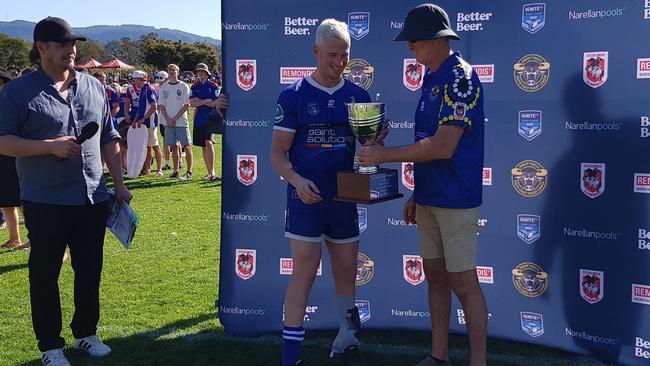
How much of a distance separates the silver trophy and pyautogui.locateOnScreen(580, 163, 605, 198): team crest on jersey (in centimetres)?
142

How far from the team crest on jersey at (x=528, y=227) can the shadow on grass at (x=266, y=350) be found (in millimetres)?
740

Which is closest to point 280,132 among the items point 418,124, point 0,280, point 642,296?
point 418,124

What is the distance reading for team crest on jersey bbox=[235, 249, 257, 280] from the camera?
14.4 ft

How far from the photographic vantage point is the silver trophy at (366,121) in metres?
3.08

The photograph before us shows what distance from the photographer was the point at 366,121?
10.2 feet

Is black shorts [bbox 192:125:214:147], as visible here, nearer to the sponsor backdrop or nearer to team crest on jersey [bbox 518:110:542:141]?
the sponsor backdrop

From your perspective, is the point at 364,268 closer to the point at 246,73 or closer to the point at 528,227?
the point at 528,227

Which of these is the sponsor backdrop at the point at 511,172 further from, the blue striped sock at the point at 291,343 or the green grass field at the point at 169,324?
the blue striped sock at the point at 291,343

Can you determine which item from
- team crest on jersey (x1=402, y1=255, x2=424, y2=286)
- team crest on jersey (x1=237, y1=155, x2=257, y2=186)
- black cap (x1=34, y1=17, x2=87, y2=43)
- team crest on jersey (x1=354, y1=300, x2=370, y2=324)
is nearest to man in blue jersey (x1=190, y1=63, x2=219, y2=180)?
team crest on jersey (x1=237, y1=155, x2=257, y2=186)

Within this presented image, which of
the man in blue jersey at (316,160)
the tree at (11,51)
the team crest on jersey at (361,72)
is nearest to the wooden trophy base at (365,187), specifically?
the man in blue jersey at (316,160)

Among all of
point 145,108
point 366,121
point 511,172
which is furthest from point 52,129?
point 145,108

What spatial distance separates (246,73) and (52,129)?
1325mm

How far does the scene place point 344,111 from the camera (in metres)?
3.40

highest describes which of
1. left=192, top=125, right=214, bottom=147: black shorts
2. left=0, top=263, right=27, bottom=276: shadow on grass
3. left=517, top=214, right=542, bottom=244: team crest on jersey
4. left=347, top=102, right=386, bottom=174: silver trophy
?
left=347, top=102, right=386, bottom=174: silver trophy
